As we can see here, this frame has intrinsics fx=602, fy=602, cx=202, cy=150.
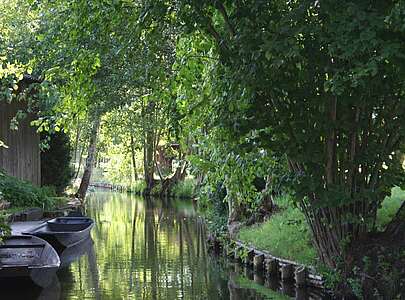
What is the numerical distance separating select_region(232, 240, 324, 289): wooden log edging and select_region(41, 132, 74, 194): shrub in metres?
12.4

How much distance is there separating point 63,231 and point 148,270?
4.28 meters

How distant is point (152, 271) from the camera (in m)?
13.8

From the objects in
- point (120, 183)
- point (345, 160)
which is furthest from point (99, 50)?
point (120, 183)

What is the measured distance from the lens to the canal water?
1151 cm

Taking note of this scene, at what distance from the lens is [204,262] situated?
15.1 metres

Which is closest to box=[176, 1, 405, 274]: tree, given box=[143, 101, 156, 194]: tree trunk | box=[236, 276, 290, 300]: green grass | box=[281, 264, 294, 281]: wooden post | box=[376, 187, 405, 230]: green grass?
box=[236, 276, 290, 300]: green grass

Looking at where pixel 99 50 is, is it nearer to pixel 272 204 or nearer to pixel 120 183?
pixel 272 204

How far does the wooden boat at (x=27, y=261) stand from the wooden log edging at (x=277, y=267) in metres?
4.41

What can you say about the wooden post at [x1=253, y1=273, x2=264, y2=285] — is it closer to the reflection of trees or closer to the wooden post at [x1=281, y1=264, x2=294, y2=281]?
the wooden post at [x1=281, y1=264, x2=294, y2=281]

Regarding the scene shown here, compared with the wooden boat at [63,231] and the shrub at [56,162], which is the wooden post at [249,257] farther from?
the shrub at [56,162]

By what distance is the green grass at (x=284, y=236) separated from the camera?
40.8 feet

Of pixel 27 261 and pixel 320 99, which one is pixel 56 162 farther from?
pixel 320 99

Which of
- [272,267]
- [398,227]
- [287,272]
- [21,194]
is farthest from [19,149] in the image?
[398,227]

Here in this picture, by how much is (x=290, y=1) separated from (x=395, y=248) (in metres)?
4.38
